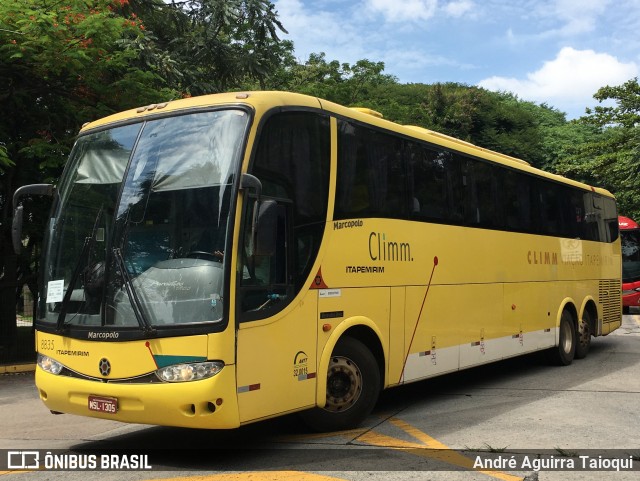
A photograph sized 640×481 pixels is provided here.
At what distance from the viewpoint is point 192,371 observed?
565 centimetres

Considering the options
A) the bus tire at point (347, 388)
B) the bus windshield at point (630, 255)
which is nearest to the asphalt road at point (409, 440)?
the bus tire at point (347, 388)

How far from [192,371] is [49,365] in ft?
5.55

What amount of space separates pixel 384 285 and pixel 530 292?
459 cm

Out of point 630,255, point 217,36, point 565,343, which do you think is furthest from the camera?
point 630,255

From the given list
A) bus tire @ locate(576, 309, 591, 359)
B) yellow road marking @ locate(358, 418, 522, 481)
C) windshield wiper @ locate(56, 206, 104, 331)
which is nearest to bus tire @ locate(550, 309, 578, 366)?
bus tire @ locate(576, 309, 591, 359)

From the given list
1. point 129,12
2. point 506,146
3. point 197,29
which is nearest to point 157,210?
point 129,12

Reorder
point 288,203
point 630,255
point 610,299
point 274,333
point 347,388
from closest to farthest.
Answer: point 274,333 → point 288,203 → point 347,388 → point 610,299 → point 630,255

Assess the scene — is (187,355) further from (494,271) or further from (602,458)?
(494,271)

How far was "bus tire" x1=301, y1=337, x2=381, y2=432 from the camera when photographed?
7109 mm

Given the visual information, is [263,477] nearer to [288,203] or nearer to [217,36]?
[288,203]

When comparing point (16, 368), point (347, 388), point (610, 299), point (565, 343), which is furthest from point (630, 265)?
point (347, 388)

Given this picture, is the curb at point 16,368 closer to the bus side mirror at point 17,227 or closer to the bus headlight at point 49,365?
the bus side mirror at point 17,227

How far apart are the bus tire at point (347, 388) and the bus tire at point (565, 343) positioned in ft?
20.7

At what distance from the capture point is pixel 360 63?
38094 millimetres
